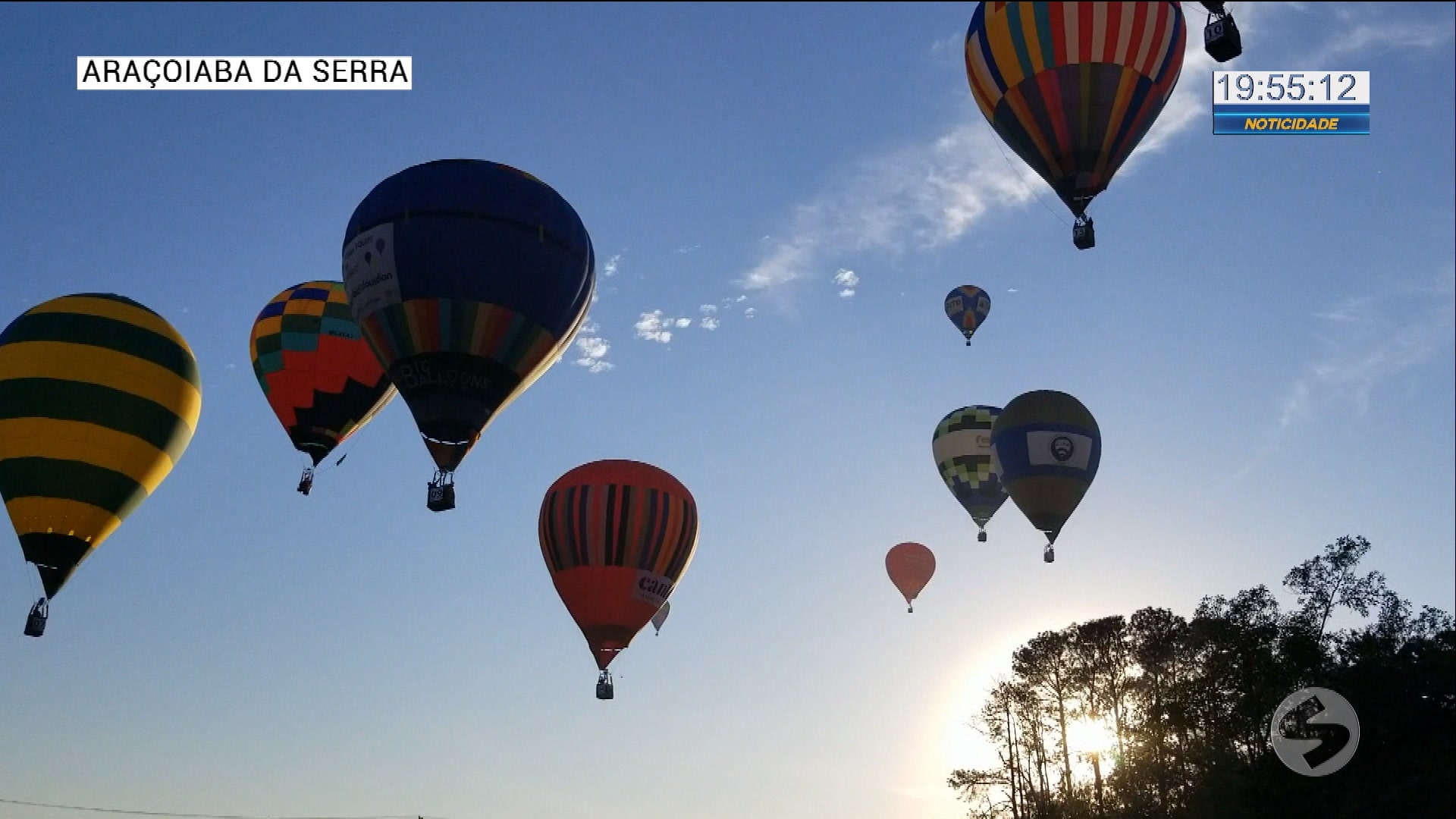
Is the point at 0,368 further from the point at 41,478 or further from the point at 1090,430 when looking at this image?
the point at 1090,430

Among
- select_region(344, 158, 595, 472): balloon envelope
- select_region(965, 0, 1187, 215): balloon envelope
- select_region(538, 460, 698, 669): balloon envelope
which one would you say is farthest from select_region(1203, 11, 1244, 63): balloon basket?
select_region(538, 460, 698, 669): balloon envelope

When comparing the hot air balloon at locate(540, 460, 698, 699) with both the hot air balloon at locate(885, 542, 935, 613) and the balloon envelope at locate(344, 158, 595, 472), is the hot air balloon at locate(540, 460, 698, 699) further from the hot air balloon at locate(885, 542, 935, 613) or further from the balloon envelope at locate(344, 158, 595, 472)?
the hot air balloon at locate(885, 542, 935, 613)

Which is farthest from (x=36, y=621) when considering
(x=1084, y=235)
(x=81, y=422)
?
(x=1084, y=235)

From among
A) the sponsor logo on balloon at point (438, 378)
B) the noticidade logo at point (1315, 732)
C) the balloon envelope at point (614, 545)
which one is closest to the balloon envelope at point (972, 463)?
the noticidade logo at point (1315, 732)

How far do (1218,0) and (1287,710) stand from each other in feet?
73.5

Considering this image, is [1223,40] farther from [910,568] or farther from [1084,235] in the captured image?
[910,568]

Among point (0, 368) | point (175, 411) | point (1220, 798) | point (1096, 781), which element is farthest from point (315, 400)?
point (1096, 781)

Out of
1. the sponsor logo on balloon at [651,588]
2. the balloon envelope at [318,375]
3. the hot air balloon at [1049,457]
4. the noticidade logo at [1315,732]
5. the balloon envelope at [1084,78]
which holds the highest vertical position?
the balloon envelope at [1084,78]

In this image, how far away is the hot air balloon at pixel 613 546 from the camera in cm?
3212

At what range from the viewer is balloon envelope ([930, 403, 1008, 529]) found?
46375mm

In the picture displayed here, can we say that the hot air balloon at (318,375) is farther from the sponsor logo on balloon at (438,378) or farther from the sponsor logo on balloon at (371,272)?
the sponsor logo on balloon at (438,378)

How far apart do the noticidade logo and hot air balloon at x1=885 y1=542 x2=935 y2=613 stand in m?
19.1

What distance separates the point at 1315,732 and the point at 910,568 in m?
21.7

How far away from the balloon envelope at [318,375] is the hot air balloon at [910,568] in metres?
27.5
